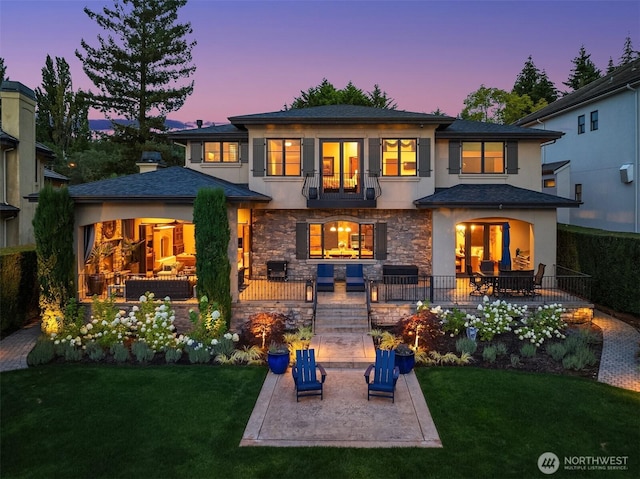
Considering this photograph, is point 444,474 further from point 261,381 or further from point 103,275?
point 103,275

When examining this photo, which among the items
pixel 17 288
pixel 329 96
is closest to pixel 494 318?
pixel 17 288

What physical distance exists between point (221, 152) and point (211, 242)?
7.08 meters

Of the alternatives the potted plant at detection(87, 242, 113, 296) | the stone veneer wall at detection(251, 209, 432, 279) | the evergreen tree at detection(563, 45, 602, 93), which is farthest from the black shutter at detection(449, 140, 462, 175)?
the evergreen tree at detection(563, 45, 602, 93)

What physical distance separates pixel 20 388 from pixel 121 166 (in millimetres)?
29192

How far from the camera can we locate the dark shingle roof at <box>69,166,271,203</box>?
46.2ft

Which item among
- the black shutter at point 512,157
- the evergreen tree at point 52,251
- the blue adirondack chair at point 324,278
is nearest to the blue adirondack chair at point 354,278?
the blue adirondack chair at point 324,278

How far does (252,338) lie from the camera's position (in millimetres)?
12695

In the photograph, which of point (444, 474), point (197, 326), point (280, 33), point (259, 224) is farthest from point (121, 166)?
point (444, 474)

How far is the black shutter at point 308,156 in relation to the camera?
57.2ft

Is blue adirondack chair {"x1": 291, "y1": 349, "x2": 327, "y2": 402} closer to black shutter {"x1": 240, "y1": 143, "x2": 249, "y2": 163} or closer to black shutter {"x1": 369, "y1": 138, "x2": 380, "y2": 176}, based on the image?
black shutter {"x1": 369, "y1": 138, "x2": 380, "y2": 176}

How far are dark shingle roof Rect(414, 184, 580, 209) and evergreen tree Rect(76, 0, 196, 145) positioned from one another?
2670 cm

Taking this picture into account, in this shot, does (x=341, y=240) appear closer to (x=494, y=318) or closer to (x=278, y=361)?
(x=494, y=318)

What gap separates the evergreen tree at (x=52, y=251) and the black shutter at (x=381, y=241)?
11885 mm

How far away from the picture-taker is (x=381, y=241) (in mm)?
17938
